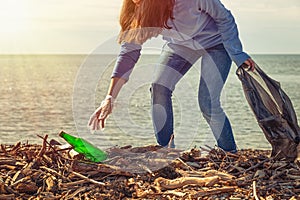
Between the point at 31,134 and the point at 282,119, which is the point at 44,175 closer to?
the point at 282,119

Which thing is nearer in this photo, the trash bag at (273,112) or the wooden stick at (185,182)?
the wooden stick at (185,182)

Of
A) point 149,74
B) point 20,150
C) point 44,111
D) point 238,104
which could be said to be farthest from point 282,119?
point 238,104

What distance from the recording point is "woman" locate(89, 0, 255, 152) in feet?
13.5

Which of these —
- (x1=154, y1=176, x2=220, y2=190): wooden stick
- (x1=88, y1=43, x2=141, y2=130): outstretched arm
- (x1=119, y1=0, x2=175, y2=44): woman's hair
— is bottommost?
(x1=154, y1=176, x2=220, y2=190): wooden stick

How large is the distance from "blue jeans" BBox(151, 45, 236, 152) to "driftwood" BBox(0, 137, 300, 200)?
19.9 inches

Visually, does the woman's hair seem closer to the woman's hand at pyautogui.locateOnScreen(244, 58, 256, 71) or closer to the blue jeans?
the blue jeans

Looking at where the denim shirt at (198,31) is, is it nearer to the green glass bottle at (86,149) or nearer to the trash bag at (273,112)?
the trash bag at (273,112)

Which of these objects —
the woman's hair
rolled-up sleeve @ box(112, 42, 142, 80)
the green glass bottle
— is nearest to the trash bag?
the woman's hair

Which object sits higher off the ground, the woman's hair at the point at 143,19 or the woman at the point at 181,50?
the woman's hair at the point at 143,19

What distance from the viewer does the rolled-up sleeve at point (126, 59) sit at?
420 centimetres

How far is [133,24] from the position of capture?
414cm

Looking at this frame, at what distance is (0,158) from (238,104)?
15.6 m

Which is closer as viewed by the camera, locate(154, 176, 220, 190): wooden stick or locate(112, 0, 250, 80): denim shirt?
locate(154, 176, 220, 190): wooden stick

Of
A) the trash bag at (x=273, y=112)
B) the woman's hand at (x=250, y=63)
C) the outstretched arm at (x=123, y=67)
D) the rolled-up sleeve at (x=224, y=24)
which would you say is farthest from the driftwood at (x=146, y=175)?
the rolled-up sleeve at (x=224, y=24)
